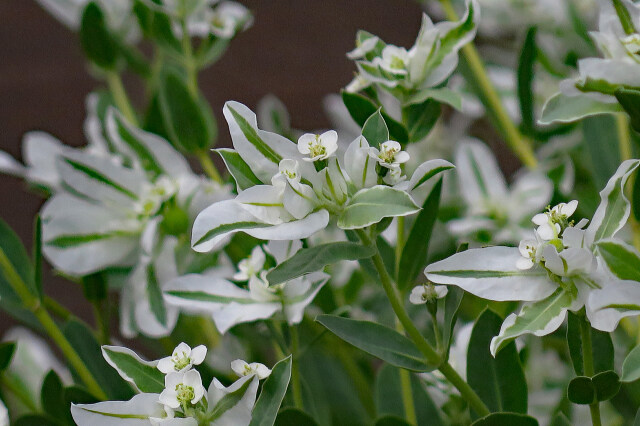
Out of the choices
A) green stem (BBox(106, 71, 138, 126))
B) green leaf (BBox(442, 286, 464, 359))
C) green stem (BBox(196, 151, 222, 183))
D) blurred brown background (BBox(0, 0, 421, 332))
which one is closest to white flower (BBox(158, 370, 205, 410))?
green leaf (BBox(442, 286, 464, 359))

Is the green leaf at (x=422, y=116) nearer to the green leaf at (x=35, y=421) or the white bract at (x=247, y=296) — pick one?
the white bract at (x=247, y=296)

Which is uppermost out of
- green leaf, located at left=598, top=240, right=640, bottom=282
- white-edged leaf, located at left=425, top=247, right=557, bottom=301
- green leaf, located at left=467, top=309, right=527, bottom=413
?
green leaf, located at left=598, top=240, right=640, bottom=282

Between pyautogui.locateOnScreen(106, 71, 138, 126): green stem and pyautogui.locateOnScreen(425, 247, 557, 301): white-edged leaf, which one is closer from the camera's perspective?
pyautogui.locateOnScreen(425, 247, 557, 301): white-edged leaf

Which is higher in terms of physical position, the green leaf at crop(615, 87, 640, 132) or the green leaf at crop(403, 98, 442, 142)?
the green leaf at crop(615, 87, 640, 132)

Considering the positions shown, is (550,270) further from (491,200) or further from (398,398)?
(491,200)

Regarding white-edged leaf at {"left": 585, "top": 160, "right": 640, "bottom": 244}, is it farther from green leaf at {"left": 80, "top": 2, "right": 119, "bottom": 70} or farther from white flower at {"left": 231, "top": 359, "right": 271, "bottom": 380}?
green leaf at {"left": 80, "top": 2, "right": 119, "bottom": 70}

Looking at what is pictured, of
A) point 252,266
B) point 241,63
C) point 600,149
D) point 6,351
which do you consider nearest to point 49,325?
point 6,351

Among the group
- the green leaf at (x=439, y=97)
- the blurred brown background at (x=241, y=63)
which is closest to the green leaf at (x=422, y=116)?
the green leaf at (x=439, y=97)

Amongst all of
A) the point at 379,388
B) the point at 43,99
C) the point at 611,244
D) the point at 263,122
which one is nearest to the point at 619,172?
the point at 611,244

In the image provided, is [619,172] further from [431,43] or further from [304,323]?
[304,323]
